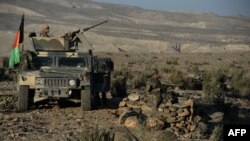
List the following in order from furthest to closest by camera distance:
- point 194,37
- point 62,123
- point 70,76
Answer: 1. point 194,37
2. point 70,76
3. point 62,123

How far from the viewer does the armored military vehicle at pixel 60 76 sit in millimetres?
17016

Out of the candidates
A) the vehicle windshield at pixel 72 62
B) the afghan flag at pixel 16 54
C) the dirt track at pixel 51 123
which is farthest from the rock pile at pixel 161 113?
the afghan flag at pixel 16 54

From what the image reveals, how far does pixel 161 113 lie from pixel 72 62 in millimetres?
4128

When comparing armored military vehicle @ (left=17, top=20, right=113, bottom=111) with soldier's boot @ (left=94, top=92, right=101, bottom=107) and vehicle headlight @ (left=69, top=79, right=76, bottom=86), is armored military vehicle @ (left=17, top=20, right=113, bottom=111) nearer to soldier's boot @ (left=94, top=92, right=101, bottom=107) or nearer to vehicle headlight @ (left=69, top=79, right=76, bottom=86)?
vehicle headlight @ (left=69, top=79, right=76, bottom=86)

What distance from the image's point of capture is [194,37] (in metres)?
122

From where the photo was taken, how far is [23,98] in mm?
17078

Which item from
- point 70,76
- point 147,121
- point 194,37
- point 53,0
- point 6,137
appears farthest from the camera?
point 53,0

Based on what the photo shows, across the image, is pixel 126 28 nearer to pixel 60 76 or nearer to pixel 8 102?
pixel 8 102

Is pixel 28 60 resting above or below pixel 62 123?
above

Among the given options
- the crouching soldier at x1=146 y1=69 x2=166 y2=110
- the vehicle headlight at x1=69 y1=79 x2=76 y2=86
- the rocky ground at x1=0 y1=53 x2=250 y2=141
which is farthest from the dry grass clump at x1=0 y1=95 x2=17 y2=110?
the crouching soldier at x1=146 y1=69 x2=166 y2=110

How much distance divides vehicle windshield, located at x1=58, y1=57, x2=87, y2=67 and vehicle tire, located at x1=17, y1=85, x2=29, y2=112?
131 cm

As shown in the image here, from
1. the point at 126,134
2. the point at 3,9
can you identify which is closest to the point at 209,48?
the point at 3,9

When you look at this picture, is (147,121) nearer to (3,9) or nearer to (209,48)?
(209,48)

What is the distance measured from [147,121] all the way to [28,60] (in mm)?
5114
